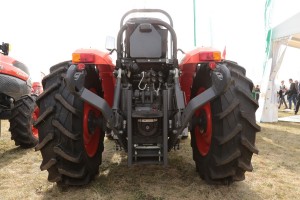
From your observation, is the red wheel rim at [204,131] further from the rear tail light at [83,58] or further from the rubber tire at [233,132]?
the rear tail light at [83,58]

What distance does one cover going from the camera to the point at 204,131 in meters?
2.96

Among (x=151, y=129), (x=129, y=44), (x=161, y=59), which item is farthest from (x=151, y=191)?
(x=129, y=44)

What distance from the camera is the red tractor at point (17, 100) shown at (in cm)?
446

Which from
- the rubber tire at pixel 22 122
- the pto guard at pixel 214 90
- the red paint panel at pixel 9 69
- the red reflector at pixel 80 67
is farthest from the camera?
the rubber tire at pixel 22 122

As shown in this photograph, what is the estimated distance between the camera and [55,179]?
8.90 feet

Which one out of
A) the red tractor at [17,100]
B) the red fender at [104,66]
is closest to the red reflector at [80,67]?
the red fender at [104,66]

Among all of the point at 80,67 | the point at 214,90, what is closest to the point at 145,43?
the point at 80,67

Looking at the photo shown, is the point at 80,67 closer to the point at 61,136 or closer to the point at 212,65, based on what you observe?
the point at 61,136

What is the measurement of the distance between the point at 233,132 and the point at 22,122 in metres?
3.70

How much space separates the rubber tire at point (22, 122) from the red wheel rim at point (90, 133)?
2.25m

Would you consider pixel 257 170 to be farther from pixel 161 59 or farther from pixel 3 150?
pixel 3 150

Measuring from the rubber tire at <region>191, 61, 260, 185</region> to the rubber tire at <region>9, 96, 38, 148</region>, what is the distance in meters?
3.39

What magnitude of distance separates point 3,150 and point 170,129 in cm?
369

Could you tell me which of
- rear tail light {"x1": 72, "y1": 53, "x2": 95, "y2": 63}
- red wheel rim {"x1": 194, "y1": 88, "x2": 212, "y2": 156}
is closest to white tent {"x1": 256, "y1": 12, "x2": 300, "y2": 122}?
red wheel rim {"x1": 194, "y1": 88, "x2": 212, "y2": 156}
